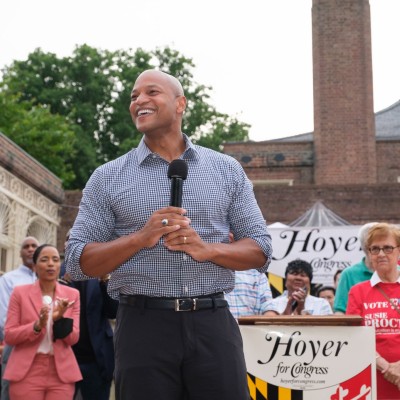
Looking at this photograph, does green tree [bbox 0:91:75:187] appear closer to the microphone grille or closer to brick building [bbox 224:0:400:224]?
brick building [bbox 224:0:400:224]

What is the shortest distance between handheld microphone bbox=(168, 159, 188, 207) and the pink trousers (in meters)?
4.09

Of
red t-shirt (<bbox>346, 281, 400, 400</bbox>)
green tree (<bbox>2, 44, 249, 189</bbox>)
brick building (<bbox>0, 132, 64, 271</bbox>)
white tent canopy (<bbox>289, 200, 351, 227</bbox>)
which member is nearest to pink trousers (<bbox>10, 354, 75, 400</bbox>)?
red t-shirt (<bbox>346, 281, 400, 400</bbox>)

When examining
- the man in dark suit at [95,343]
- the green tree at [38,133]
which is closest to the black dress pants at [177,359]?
the man in dark suit at [95,343]

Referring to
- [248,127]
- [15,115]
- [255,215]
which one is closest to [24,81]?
[15,115]

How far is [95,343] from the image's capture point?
7.73 m

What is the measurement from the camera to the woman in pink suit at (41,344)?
711 centimetres

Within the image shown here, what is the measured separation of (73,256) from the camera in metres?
3.51

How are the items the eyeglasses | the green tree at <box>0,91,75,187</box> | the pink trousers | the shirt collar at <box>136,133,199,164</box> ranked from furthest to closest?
the green tree at <box>0,91,75,187</box>, the pink trousers, the eyeglasses, the shirt collar at <box>136,133,199,164</box>

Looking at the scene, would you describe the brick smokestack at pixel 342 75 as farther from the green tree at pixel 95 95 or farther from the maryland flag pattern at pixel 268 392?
the maryland flag pattern at pixel 268 392

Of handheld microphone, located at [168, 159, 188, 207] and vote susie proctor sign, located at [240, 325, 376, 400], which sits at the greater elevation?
handheld microphone, located at [168, 159, 188, 207]

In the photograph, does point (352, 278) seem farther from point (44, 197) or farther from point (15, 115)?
point (15, 115)

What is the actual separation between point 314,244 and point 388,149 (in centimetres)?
1959

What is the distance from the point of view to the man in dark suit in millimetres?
7684

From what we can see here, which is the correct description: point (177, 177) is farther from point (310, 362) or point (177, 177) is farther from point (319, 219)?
point (319, 219)
